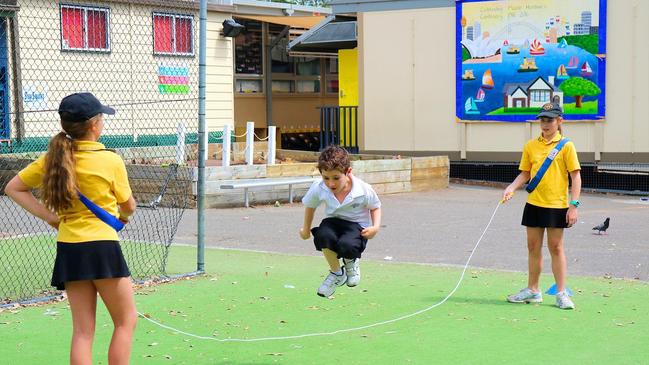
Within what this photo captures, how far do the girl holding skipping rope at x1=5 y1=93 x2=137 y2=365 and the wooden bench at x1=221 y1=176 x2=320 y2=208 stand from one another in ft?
34.0

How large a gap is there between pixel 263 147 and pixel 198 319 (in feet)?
53.2

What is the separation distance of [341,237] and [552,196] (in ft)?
7.46

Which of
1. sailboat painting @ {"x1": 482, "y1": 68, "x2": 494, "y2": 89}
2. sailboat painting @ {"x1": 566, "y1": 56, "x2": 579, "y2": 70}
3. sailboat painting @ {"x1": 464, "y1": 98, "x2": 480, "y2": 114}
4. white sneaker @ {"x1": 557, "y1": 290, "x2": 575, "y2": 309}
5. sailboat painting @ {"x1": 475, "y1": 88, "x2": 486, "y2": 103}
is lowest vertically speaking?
white sneaker @ {"x1": 557, "y1": 290, "x2": 575, "y2": 309}

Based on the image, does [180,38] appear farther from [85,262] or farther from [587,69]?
[85,262]

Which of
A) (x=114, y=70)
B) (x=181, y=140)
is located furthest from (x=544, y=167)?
(x=114, y=70)

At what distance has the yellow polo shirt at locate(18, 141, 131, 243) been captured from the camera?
514 cm

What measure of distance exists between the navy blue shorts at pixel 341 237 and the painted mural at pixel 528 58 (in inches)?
513

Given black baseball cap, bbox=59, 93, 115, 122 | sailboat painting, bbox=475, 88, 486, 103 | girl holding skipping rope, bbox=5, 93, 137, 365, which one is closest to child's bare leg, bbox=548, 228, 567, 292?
girl holding skipping rope, bbox=5, 93, 137, 365

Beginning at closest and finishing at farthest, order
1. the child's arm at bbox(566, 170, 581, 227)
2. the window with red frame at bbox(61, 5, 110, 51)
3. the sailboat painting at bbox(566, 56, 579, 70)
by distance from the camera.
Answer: the child's arm at bbox(566, 170, 581, 227) < the window with red frame at bbox(61, 5, 110, 51) < the sailboat painting at bbox(566, 56, 579, 70)

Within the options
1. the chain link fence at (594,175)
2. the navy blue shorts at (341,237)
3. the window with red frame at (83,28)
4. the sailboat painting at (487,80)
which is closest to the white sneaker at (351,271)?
the navy blue shorts at (341,237)

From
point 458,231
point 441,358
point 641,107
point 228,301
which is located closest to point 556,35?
point 641,107

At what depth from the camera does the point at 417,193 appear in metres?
18.9

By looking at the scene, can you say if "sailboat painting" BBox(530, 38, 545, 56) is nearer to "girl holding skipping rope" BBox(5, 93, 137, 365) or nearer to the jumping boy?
the jumping boy

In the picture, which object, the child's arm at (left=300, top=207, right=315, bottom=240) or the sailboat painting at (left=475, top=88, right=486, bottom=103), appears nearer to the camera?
the child's arm at (left=300, top=207, right=315, bottom=240)
